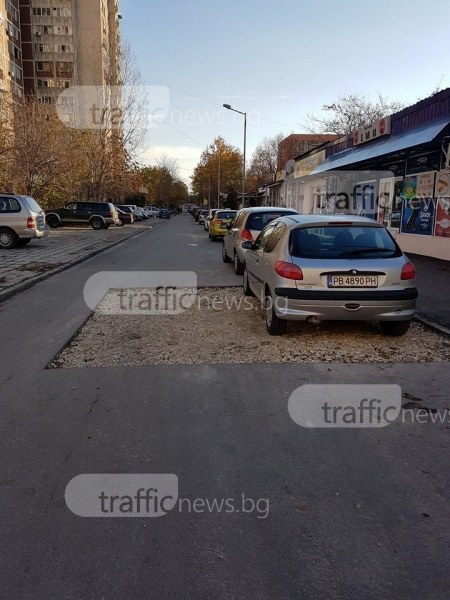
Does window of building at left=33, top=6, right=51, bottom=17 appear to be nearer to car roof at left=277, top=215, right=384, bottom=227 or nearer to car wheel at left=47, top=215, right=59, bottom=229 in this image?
car wheel at left=47, top=215, right=59, bottom=229

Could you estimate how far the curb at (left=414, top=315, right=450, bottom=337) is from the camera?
246 inches

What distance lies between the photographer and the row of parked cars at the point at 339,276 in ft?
18.4

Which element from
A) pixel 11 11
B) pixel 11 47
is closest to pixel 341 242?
pixel 11 47

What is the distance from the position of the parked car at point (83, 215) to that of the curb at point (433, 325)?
28388 mm

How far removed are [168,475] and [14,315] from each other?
5.42 metres

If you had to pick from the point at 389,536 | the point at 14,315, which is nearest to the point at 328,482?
the point at 389,536

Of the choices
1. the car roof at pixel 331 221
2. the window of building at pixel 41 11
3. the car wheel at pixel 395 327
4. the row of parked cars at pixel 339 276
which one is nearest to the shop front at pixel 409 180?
the car roof at pixel 331 221

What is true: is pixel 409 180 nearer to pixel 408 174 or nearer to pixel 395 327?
pixel 408 174

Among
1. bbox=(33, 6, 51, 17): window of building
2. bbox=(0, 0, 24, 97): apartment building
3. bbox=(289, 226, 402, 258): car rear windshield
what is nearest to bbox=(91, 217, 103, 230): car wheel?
bbox=(289, 226, 402, 258): car rear windshield

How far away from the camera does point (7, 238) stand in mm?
16391

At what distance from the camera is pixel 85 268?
12828mm

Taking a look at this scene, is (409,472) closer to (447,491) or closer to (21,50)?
(447,491)

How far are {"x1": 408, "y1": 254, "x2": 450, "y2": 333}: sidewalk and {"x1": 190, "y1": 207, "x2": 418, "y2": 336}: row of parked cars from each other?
1191 millimetres

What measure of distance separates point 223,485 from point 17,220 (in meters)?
15.4
